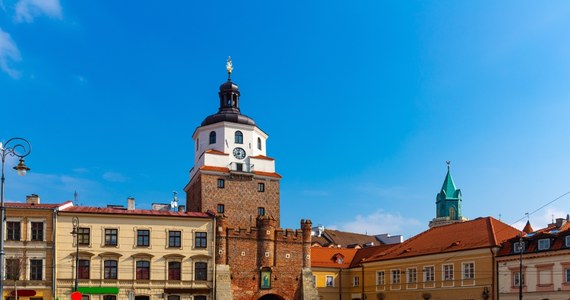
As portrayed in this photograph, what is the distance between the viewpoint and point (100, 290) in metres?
51.8

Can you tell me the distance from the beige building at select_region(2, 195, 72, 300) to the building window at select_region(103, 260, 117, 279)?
3.91 meters

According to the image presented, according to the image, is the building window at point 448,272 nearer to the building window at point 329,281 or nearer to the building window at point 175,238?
the building window at point 329,281

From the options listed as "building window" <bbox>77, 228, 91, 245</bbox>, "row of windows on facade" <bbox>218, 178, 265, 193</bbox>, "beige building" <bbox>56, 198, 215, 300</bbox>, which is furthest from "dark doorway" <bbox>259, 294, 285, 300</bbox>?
"building window" <bbox>77, 228, 91, 245</bbox>

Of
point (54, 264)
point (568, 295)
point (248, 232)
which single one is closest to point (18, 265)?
point (54, 264)

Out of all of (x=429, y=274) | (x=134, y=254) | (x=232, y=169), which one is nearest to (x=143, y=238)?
(x=134, y=254)

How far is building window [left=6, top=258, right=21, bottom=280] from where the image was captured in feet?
161

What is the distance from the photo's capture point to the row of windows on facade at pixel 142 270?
52.2 m

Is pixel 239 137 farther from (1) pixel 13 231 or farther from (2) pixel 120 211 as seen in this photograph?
(1) pixel 13 231

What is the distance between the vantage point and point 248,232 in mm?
58438

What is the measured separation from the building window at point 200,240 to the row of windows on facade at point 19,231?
11.5m

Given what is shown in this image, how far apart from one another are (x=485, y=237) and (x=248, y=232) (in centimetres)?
1940

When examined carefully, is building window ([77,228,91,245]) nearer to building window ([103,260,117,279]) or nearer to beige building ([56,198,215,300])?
beige building ([56,198,215,300])

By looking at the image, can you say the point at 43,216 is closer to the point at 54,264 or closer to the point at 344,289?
the point at 54,264

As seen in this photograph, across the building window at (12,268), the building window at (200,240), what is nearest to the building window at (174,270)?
the building window at (200,240)
